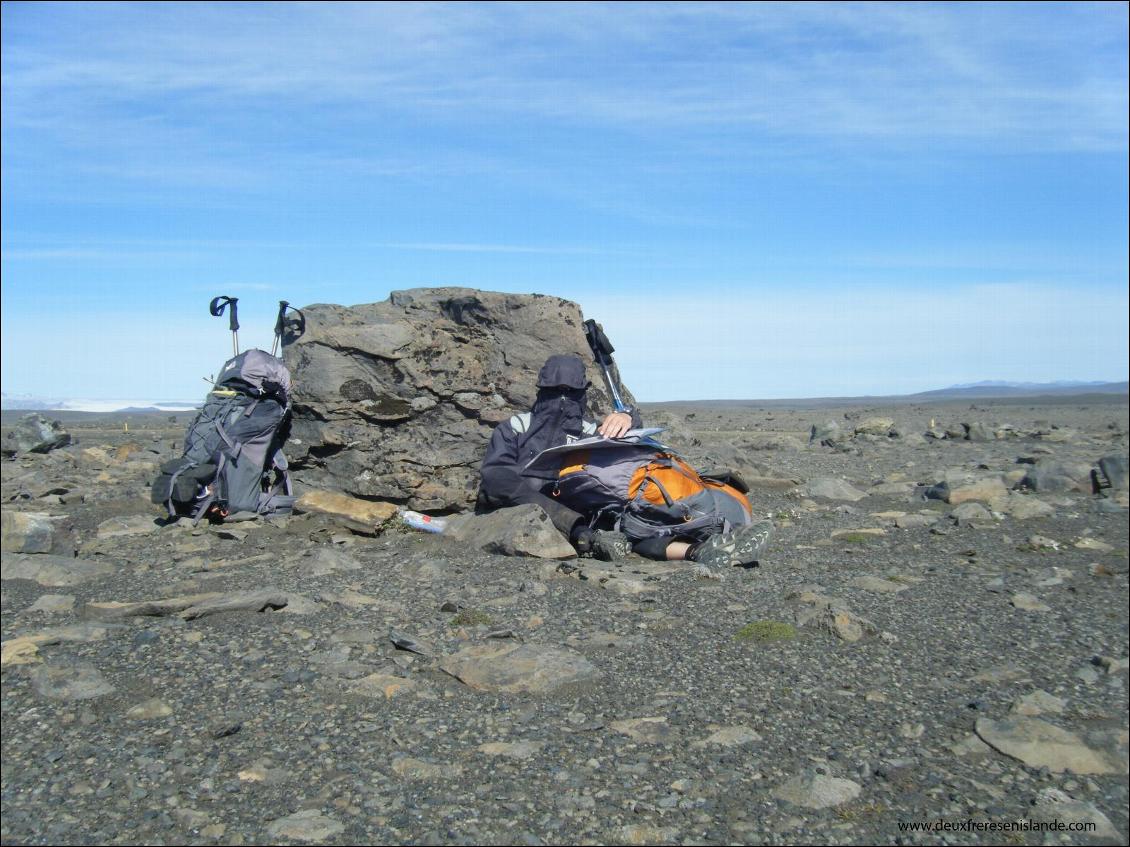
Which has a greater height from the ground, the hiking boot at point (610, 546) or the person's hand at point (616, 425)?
the person's hand at point (616, 425)

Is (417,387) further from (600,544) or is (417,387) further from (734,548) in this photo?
(734,548)

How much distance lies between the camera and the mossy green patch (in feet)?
18.8

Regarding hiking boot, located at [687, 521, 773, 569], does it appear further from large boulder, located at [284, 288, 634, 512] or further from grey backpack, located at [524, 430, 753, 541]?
large boulder, located at [284, 288, 634, 512]

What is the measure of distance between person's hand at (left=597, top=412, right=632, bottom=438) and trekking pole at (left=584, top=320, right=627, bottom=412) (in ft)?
6.62

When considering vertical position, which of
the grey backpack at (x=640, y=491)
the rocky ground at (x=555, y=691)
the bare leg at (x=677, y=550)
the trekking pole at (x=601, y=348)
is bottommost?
the rocky ground at (x=555, y=691)

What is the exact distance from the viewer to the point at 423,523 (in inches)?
370

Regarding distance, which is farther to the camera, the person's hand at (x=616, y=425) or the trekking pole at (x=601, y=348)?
the trekking pole at (x=601, y=348)

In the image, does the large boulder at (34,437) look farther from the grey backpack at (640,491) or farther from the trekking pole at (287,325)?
the grey backpack at (640,491)

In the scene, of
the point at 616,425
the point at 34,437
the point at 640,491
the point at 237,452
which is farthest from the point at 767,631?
the point at 34,437

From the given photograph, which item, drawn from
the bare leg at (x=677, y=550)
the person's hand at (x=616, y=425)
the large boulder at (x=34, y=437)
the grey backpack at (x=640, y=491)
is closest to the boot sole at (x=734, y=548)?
the bare leg at (x=677, y=550)

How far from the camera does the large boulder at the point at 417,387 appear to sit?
1004 centimetres

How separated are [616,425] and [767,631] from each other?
329cm

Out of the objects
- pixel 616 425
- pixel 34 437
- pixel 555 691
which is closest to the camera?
pixel 555 691

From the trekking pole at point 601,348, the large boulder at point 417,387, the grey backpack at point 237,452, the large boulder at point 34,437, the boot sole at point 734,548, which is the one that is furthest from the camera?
the large boulder at point 34,437
